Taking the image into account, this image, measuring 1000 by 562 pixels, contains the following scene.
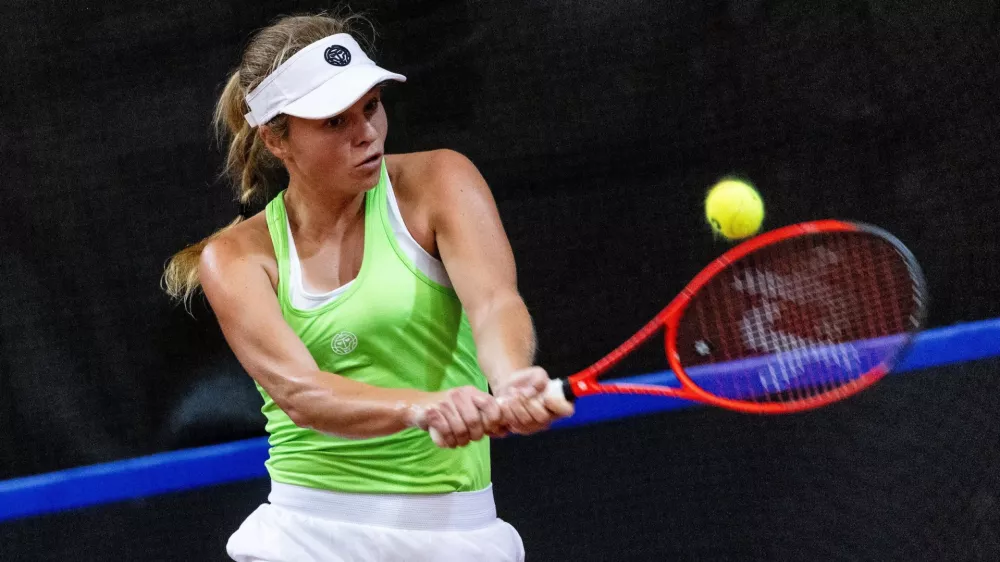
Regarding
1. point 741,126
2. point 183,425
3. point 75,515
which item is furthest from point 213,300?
point 741,126

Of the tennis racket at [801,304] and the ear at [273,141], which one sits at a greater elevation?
the ear at [273,141]

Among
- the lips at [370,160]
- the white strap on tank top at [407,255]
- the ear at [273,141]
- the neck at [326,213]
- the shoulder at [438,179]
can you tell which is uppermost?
the ear at [273,141]

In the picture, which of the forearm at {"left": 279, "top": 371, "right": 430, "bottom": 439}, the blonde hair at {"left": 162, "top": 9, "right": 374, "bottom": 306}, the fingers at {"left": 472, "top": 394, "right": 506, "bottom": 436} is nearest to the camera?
the fingers at {"left": 472, "top": 394, "right": 506, "bottom": 436}

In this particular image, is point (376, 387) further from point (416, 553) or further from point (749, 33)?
point (749, 33)

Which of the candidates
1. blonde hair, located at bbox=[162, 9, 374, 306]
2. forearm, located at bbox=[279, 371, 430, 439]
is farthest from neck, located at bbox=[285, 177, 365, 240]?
forearm, located at bbox=[279, 371, 430, 439]

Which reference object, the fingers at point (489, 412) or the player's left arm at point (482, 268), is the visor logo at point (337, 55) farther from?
the fingers at point (489, 412)

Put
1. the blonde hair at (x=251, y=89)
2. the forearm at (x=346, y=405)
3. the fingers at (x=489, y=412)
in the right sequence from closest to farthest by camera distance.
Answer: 1. the fingers at (x=489, y=412)
2. the forearm at (x=346, y=405)
3. the blonde hair at (x=251, y=89)

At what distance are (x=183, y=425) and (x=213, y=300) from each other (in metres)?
0.85

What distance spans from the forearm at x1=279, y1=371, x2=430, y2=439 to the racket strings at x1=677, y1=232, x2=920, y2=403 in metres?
0.41

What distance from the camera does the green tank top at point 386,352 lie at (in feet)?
4.99

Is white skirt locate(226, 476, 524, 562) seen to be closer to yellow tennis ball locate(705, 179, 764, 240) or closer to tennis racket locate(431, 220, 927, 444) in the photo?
tennis racket locate(431, 220, 927, 444)

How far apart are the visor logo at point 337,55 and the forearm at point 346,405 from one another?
0.44 meters

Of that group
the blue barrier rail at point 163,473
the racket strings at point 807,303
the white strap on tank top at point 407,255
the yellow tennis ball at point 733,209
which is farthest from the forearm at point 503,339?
the yellow tennis ball at point 733,209

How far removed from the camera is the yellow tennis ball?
90.0 inches
